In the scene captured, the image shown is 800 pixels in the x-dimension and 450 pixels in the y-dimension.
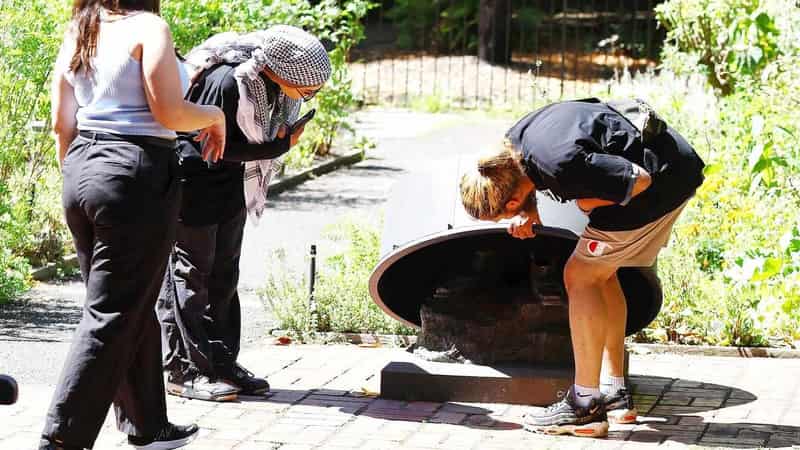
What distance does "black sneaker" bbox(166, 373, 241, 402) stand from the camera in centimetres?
545

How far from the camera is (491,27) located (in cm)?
2200

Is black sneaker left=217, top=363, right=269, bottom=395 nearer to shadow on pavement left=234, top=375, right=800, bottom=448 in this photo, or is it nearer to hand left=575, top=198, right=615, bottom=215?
shadow on pavement left=234, top=375, right=800, bottom=448

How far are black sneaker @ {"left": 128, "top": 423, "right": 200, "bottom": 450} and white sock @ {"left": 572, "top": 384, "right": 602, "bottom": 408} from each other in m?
1.46

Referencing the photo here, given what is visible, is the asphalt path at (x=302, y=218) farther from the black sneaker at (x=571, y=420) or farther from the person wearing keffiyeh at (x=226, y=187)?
the black sneaker at (x=571, y=420)

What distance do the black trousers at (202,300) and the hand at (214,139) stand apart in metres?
0.67

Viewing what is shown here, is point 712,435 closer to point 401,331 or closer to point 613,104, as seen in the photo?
point 613,104

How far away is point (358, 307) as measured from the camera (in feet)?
22.3

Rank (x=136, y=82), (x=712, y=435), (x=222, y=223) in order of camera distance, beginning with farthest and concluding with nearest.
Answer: (x=222, y=223)
(x=712, y=435)
(x=136, y=82)

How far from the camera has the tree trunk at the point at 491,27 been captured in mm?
22156

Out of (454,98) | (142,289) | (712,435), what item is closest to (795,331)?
(712,435)

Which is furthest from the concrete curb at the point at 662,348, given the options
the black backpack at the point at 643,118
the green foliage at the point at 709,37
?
the green foliage at the point at 709,37

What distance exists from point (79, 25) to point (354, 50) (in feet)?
64.3

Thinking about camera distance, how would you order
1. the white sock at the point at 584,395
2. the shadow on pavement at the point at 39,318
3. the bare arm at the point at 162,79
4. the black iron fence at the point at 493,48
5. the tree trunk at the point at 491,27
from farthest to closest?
the tree trunk at the point at 491,27 → the black iron fence at the point at 493,48 → the shadow on pavement at the point at 39,318 → the white sock at the point at 584,395 → the bare arm at the point at 162,79

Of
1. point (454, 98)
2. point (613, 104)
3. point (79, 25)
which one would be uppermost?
point (79, 25)
